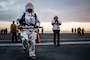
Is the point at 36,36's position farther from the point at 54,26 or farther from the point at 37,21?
the point at 54,26

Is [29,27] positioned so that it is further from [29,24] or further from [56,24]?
[56,24]

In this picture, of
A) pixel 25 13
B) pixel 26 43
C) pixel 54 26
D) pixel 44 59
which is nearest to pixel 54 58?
pixel 44 59

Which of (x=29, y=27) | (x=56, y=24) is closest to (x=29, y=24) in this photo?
(x=29, y=27)

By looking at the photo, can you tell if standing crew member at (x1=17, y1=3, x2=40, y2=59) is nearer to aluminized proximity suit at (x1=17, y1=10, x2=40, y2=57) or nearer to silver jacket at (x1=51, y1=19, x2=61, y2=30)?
aluminized proximity suit at (x1=17, y1=10, x2=40, y2=57)

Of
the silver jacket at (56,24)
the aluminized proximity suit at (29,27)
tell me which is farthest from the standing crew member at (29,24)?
the silver jacket at (56,24)

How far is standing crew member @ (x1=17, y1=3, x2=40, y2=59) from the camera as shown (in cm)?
1279

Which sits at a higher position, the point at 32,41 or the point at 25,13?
the point at 25,13

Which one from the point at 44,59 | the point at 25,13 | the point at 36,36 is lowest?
the point at 44,59

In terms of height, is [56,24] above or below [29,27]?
above

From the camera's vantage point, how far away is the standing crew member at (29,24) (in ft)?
42.0

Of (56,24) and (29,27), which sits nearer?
(29,27)

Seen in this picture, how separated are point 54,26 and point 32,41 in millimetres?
7802

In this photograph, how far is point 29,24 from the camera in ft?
42.0

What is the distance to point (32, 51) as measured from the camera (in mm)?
12852
